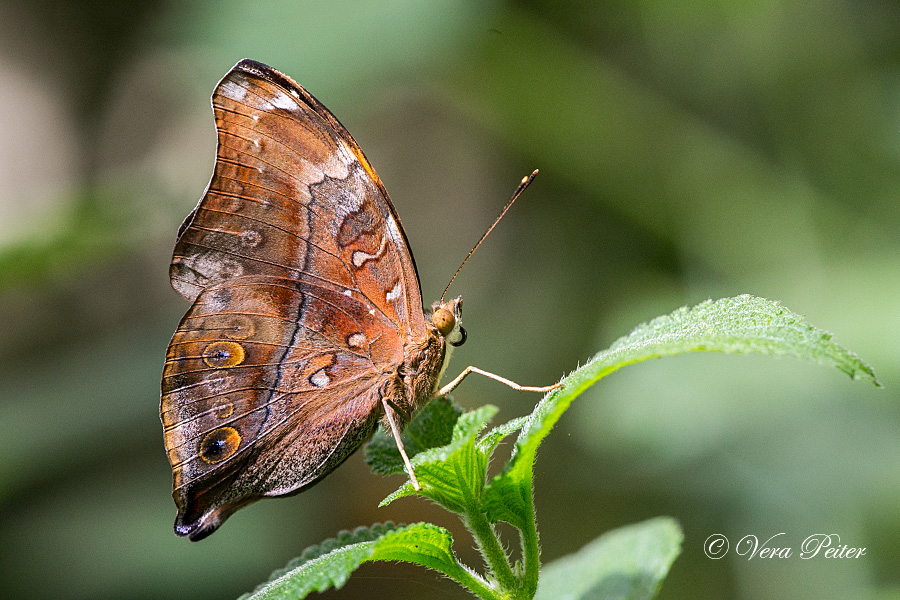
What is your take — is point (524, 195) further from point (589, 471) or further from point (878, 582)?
point (878, 582)

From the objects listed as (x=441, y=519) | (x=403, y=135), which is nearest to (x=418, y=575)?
(x=441, y=519)

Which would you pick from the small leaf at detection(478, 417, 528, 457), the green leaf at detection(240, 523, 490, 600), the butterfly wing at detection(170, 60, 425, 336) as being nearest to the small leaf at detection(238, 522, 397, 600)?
the green leaf at detection(240, 523, 490, 600)

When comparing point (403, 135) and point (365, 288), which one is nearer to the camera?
point (365, 288)

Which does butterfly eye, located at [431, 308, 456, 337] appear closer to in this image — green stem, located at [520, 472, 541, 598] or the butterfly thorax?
the butterfly thorax

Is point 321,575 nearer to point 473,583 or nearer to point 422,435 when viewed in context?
point 473,583

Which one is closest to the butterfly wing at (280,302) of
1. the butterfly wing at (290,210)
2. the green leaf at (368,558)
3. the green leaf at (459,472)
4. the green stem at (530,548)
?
the butterfly wing at (290,210)
